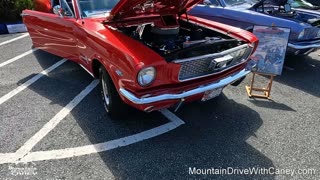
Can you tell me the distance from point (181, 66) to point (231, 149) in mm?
1000

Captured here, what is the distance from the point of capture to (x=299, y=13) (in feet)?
18.7

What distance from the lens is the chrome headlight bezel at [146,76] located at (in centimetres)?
260

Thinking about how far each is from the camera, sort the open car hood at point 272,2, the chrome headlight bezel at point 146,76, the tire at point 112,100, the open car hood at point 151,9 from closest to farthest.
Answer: the chrome headlight bezel at point 146,76 → the tire at point 112,100 → the open car hood at point 151,9 → the open car hood at point 272,2

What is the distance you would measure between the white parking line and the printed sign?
2.39m

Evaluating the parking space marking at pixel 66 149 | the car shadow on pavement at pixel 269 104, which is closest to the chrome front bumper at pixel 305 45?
the car shadow on pavement at pixel 269 104

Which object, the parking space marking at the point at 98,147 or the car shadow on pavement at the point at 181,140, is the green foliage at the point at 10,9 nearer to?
the car shadow on pavement at the point at 181,140

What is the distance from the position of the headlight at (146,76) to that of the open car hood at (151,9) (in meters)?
1.01

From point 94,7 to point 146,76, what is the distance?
1.89m

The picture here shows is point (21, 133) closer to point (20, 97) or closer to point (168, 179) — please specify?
point (20, 97)

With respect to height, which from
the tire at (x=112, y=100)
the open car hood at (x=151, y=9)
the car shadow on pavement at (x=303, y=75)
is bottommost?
A: the car shadow on pavement at (x=303, y=75)

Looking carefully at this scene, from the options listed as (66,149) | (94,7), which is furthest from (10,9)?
(66,149)

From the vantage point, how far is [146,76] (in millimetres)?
2641

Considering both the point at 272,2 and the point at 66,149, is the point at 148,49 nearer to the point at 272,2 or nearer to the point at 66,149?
the point at 66,149

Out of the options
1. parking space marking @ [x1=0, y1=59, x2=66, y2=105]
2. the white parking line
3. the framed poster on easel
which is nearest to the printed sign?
the framed poster on easel
